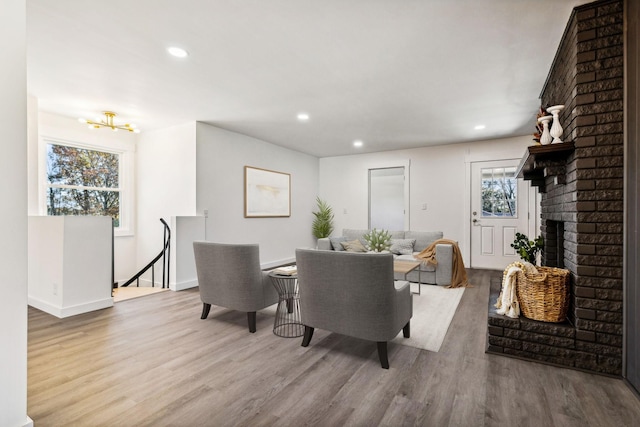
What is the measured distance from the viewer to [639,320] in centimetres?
183

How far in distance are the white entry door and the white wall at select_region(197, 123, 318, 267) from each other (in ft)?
11.6

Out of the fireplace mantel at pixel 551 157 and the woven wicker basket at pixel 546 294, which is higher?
the fireplace mantel at pixel 551 157

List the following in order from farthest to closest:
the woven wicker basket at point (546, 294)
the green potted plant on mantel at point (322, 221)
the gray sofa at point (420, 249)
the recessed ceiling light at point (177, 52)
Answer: the green potted plant on mantel at point (322, 221)
the gray sofa at point (420, 249)
the recessed ceiling light at point (177, 52)
the woven wicker basket at point (546, 294)

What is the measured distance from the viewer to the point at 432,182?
652cm

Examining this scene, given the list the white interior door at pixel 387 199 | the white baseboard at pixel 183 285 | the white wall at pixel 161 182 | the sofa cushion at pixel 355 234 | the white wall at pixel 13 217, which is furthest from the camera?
the white interior door at pixel 387 199

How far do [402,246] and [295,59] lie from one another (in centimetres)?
378

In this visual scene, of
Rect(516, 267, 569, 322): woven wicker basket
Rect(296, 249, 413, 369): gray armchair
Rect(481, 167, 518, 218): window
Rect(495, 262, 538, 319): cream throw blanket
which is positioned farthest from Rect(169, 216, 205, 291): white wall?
Rect(481, 167, 518, 218): window

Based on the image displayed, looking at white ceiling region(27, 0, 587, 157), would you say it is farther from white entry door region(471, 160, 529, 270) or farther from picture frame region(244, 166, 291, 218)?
white entry door region(471, 160, 529, 270)

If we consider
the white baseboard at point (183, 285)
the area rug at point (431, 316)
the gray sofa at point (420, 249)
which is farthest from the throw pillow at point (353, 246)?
the white baseboard at point (183, 285)

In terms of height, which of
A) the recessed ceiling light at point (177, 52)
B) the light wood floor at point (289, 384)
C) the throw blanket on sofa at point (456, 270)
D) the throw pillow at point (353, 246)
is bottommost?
the light wood floor at point (289, 384)

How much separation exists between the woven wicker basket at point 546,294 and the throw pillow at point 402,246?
3.11 m

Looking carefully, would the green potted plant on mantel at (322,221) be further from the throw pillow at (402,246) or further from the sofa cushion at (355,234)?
the throw pillow at (402,246)

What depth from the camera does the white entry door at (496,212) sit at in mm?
5758

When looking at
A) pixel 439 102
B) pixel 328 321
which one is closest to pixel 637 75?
pixel 439 102
